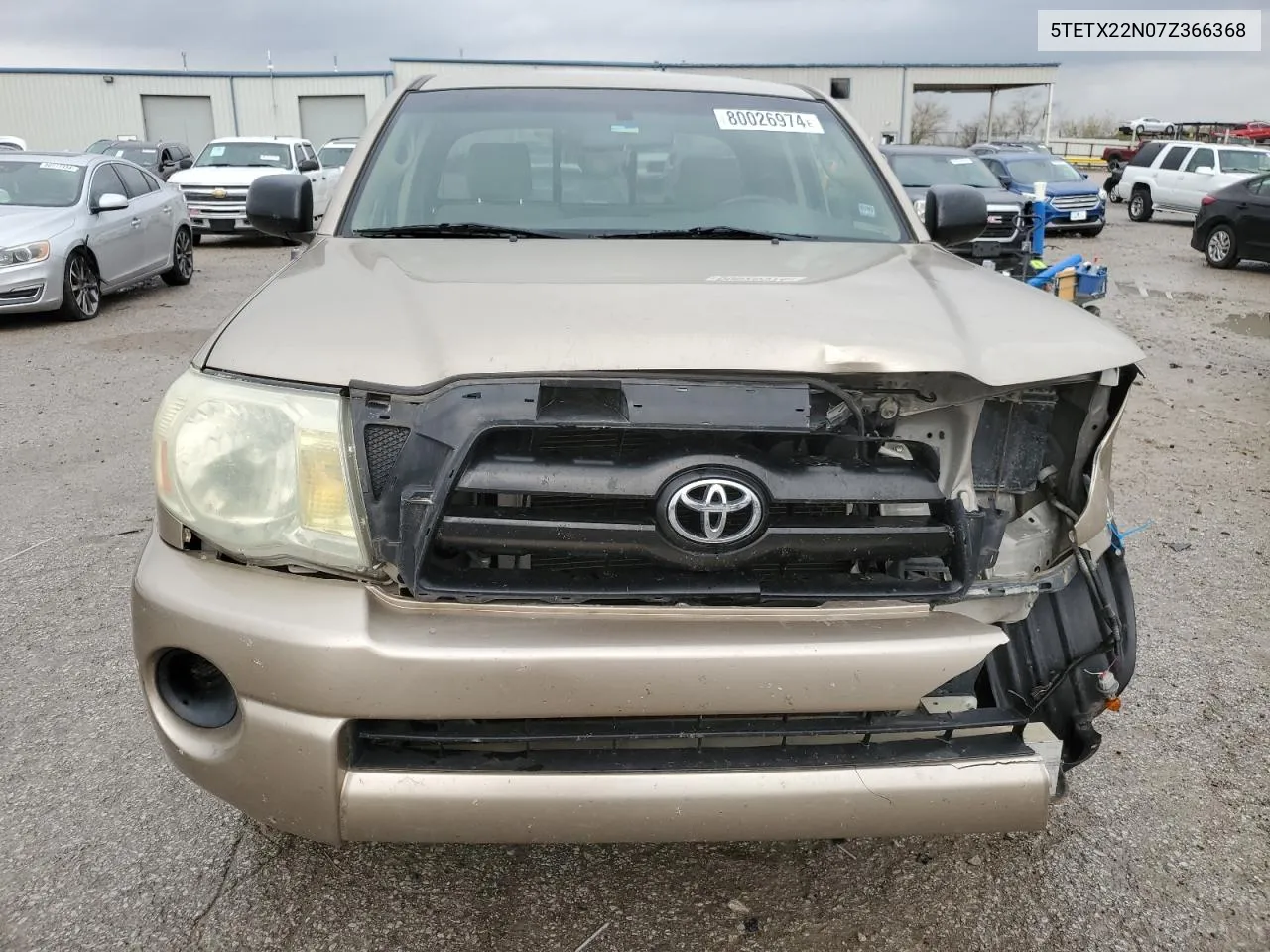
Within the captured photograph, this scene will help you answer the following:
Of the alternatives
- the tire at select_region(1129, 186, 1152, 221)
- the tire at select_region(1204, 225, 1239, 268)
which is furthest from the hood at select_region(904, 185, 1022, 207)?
the tire at select_region(1129, 186, 1152, 221)

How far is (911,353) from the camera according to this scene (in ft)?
6.37

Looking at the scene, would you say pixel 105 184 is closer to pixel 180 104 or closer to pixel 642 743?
pixel 642 743

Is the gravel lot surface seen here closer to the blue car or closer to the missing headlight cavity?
the missing headlight cavity

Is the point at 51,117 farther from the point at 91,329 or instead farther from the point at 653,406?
the point at 653,406

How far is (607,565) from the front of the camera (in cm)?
198

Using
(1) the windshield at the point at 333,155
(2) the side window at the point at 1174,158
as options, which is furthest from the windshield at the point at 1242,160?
(1) the windshield at the point at 333,155

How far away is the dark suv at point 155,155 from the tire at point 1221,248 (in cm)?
2074

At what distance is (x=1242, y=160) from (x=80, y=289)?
20.7 meters

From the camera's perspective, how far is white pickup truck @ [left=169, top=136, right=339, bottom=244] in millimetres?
16312

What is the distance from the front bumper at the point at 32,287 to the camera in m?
9.29

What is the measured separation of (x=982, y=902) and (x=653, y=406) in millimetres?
1419

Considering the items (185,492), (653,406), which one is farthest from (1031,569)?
(185,492)

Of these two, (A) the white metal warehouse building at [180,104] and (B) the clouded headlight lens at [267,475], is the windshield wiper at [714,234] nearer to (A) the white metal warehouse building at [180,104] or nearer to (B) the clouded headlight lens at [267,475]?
(B) the clouded headlight lens at [267,475]

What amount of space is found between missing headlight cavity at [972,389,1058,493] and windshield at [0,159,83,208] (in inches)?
404
